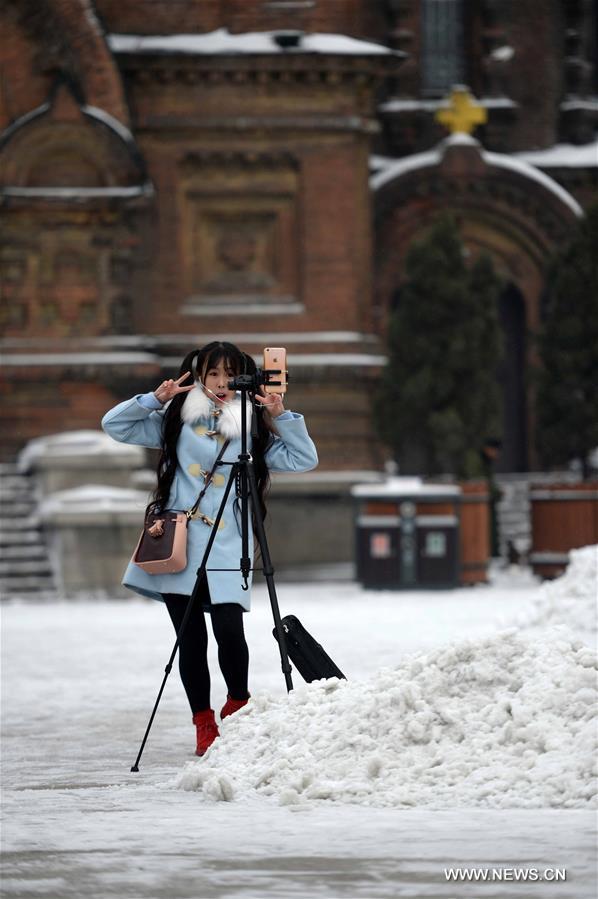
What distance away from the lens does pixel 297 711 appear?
840 cm

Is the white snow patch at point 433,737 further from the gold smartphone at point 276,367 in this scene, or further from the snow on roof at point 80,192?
the snow on roof at point 80,192

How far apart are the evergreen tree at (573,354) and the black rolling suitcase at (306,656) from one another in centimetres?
1752

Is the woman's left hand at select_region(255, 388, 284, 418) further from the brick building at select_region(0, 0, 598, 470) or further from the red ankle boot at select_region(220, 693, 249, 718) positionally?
the brick building at select_region(0, 0, 598, 470)

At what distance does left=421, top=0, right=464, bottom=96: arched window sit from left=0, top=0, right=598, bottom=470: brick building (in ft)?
9.66

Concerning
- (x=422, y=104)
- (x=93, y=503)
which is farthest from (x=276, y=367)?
(x=422, y=104)

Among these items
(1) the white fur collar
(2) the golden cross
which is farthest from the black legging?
(2) the golden cross

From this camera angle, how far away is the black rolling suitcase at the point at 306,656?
9.08m

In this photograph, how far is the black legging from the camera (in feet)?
29.9

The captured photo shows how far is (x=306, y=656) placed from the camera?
9148 millimetres

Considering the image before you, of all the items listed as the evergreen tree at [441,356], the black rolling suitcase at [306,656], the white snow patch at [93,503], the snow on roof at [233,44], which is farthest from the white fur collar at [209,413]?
the snow on roof at [233,44]

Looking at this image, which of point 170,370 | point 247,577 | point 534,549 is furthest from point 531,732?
point 170,370

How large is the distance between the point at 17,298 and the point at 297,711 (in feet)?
61.5

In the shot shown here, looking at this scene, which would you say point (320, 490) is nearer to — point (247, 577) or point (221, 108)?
point (221, 108)

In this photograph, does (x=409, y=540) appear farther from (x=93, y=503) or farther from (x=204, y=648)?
(x=204, y=648)
